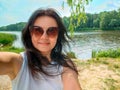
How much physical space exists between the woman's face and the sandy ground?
17.2 ft

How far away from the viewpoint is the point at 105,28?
59344mm

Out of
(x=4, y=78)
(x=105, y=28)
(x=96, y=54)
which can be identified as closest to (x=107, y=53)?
(x=96, y=54)

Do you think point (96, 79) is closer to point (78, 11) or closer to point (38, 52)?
point (78, 11)

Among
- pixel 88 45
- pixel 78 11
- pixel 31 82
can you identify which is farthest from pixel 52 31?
pixel 88 45

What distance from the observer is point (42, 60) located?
1.52 meters

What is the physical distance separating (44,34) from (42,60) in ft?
0.49

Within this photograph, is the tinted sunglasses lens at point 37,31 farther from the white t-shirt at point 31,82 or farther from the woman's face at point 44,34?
the white t-shirt at point 31,82

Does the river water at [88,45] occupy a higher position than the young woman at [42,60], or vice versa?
the young woman at [42,60]

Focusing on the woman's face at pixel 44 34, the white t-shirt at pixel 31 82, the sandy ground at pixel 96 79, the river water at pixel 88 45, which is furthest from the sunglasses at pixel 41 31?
the sandy ground at pixel 96 79

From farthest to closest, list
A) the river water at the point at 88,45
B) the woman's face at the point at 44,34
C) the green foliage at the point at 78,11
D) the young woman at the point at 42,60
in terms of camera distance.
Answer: the river water at the point at 88,45, the green foliage at the point at 78,11, the woman's face at the point at 44,34, the young woman at the point at 42,60

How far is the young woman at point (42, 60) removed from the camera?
138cm

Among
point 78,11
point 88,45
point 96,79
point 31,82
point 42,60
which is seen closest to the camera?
point 31,82

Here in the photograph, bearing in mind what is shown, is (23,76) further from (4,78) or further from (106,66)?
(106,66)

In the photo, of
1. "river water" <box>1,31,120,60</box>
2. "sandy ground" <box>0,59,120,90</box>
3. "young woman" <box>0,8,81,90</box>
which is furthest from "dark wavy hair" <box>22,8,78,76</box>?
"sandy ground" <box>0,59,120,90</box>
